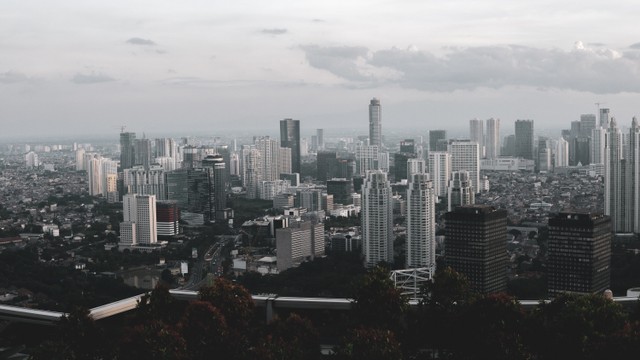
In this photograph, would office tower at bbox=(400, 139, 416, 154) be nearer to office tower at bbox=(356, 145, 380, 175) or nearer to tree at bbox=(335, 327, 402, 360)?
office tower at bbox=(356, 145, 380, 175)

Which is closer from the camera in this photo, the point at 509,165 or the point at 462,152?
the point at 462,152

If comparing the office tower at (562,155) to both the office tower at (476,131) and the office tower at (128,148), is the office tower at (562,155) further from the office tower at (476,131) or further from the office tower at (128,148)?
the office tower at (128,148)

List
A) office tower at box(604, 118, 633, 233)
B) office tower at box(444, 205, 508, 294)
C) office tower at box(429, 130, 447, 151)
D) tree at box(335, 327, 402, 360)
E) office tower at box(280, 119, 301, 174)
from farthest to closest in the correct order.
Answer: office tower at box(429, 130, 447, 151) → office tower at box(280, 119, 301, 174) → office tower at box(604, 118, 633, 233) → office tower at box(444, 205, 508, 294) → tree at box(335, 327, 402, 360)

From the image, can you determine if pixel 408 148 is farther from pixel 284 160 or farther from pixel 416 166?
pixel 416 166

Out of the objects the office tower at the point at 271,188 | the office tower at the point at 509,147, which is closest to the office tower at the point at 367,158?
the office tower at the point at 271,188

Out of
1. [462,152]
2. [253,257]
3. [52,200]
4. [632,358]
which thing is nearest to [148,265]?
[253,257]

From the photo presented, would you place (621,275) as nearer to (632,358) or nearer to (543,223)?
(543,223)

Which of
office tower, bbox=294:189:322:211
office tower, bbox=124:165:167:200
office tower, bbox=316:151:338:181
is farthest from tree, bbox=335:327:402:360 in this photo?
office tower, bbox=316:151:338:181
